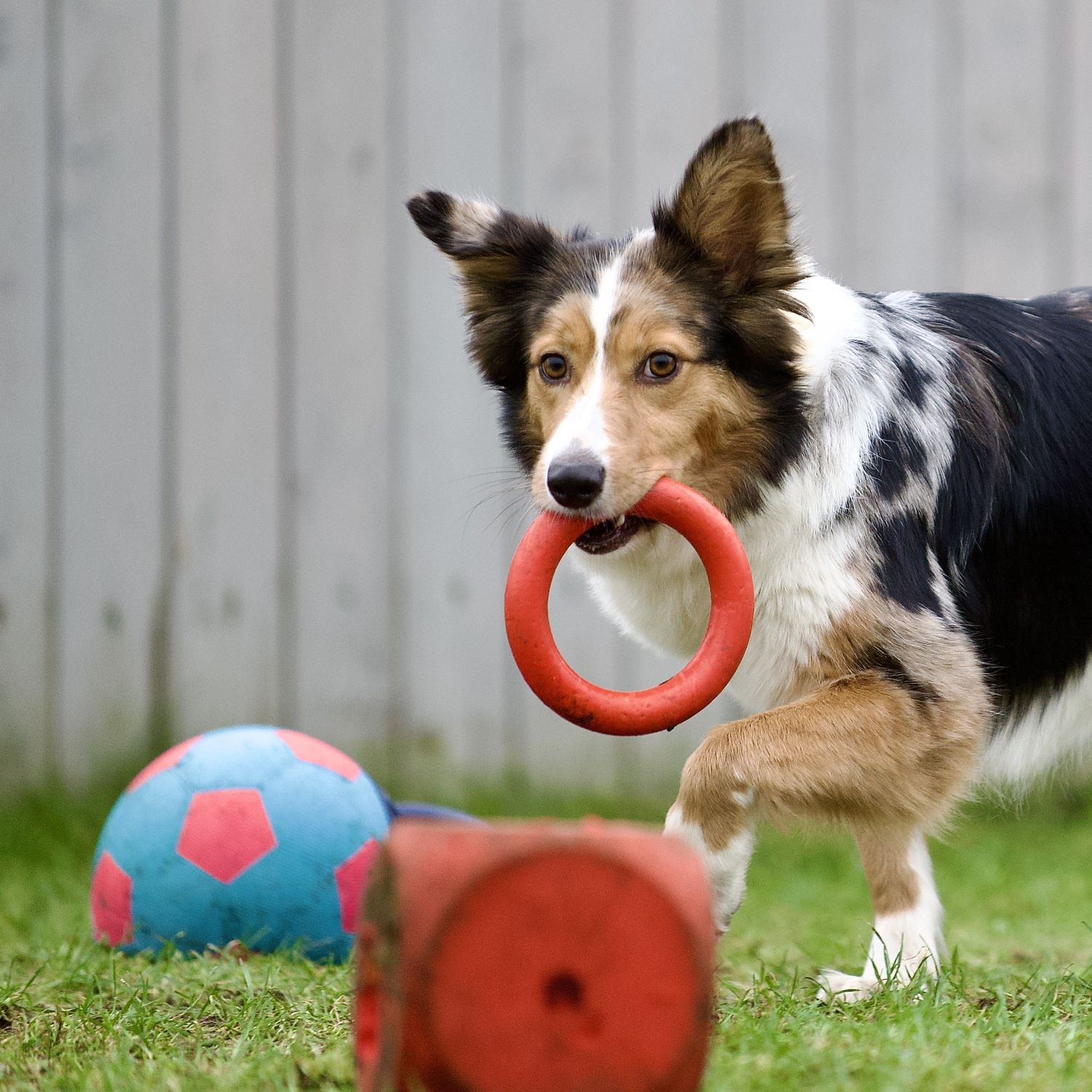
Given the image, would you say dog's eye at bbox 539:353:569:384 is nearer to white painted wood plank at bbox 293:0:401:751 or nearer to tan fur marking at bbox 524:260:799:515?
tan fur marking at bbox 524:260:799:515

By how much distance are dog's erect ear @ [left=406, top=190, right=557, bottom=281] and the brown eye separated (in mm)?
525

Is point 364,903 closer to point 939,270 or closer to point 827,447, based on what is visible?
point 827,447

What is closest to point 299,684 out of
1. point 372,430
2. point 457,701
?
point 457,701

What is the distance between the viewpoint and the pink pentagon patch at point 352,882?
3260 millimetres

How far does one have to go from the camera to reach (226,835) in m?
3.23

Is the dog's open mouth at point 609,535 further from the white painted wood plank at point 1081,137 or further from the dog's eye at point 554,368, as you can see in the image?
the white painted wood plank at point 1081,137

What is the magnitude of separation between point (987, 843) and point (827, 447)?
264 cm

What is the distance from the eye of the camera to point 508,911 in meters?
1.64

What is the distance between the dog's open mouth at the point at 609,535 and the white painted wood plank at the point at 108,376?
2729 millimetres

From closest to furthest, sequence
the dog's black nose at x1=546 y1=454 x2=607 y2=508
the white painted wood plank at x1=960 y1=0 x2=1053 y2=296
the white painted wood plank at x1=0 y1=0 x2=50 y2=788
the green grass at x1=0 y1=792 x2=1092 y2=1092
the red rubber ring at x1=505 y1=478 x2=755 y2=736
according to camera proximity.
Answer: the green grass at x1=0 y1=792 x2=1092 y2=1092
the red rubber ring at x1=505 y1=478 x2=755 y2=736
the dog's black nose at x1=546 y1=454 x2=607 y2=508
the white painted wood plank at x1=0 y1=0 x2=50 y2=788
the white painted wood plank at x1=960 y1=0 x2=1053 y2=296

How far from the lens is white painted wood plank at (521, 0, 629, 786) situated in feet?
17.6

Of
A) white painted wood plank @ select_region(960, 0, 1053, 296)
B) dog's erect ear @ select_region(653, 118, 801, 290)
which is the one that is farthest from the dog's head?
white painted wood plank @ select_region(960, 0, 1053, 296)

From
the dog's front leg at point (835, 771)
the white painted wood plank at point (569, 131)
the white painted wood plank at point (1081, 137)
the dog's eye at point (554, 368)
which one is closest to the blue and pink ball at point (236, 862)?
the dog's front leg at point (835, 771)

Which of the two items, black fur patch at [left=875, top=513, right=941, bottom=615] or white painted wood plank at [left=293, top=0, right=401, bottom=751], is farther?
white painted wood plank at [left=293, top=0, right=401, bottom=751]
